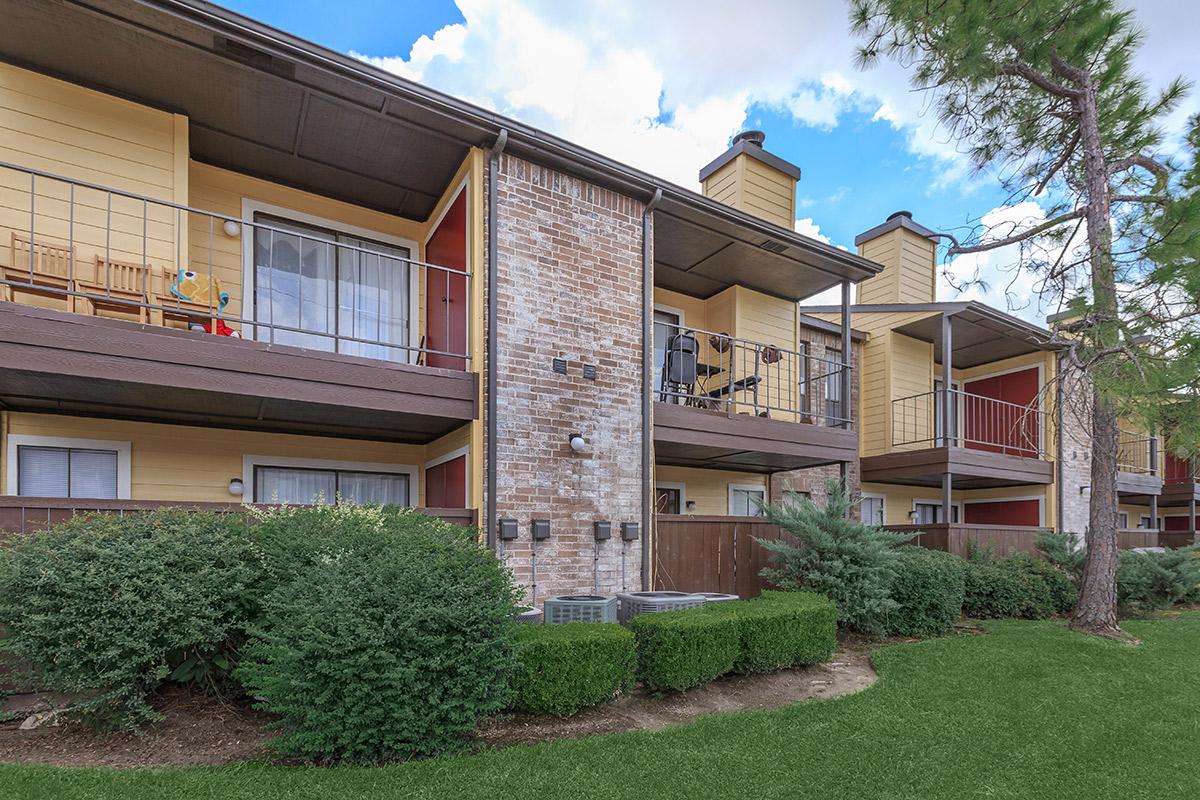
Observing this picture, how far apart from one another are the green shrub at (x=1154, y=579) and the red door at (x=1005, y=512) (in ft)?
11.7

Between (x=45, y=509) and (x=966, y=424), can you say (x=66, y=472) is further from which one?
(x=966, y=424)

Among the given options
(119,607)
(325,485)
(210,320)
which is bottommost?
(119,607)

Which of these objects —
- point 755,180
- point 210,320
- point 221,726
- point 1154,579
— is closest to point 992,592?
point 1154,579

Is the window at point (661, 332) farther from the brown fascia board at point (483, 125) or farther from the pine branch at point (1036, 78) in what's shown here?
the pine branch at point (1036, 78)

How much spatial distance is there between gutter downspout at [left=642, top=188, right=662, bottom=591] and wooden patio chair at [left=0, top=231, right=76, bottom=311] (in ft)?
18.6

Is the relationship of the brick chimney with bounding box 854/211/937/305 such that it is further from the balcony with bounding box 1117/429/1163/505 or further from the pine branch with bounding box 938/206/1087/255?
the pine branch with bounding box 938/206/1087/255

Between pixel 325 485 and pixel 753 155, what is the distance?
9008 mm

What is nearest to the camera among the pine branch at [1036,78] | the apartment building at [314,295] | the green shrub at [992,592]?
the apartment building at [314,295]

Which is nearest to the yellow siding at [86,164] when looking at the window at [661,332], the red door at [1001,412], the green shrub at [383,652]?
the green shrub at [383,652]

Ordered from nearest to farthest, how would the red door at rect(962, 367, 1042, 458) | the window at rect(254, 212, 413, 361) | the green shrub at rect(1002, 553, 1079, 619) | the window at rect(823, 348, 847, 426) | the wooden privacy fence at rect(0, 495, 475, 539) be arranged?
the wooden privacy fence at rect(0, 495, 475, 539)
the window at rect(254, 212, 413, 361)
the green shrub at rect(1002, 553, 1079, 619)
the window at rect(823, 348, 847, 426)
the red door at rect(962, 367, 1042, 458)

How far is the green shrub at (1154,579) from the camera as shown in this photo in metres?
10.6

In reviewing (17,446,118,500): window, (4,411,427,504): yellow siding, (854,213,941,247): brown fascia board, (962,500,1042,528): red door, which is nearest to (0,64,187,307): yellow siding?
(4,411,427,504): yellow siding

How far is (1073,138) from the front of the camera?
8922mm

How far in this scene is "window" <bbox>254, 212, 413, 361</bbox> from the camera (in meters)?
8.04
